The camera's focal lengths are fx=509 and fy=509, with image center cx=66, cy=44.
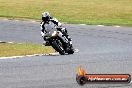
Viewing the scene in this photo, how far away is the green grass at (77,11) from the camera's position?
3619cm

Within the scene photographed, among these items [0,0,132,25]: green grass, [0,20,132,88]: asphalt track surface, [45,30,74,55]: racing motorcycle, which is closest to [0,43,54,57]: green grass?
[45,30,74,55]: racing motorcycle

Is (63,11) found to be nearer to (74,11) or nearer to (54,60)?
(74,11)

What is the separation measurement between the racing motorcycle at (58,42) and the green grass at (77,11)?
13.8 meters

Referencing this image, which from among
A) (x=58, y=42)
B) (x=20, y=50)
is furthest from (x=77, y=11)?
(x=58, y=42)

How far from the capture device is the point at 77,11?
41.8 metres

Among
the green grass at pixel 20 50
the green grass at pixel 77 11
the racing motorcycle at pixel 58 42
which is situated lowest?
the green grass at pixel 77 11

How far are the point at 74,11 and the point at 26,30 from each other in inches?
466

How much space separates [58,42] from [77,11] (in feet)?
73.4

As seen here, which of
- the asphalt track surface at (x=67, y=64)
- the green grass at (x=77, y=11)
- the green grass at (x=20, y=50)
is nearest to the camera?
the asphalt track surface at (x=67, y=64)

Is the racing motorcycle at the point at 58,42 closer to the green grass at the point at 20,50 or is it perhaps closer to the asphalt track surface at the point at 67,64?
the green grass at the point at 20,50

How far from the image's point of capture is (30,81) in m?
12.2

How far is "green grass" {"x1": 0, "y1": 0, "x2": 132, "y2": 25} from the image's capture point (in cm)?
3619

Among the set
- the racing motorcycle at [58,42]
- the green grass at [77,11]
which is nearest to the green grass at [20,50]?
the racing motorcycle at [58,42]

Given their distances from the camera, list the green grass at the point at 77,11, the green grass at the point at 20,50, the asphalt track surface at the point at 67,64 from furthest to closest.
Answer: the green grass at the point at 77,11, the green grass at the point at 20,50, the asphalt track surface at the point at 67,64
